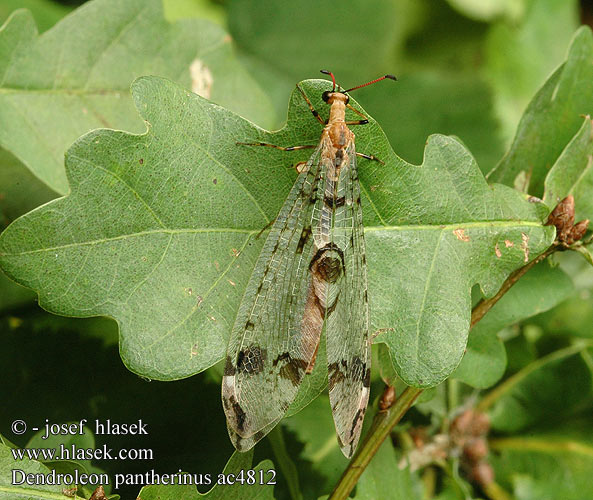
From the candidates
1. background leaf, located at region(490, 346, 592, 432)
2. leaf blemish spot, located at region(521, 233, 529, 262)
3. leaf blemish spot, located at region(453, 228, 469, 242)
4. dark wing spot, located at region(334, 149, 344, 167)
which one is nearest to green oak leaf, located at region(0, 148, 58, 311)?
dark wing spot, located at region(334, 149, 344, 167)

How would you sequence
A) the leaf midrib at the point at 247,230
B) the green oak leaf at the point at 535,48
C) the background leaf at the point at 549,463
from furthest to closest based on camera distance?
the green oak leaf at the point at 535,48
the background leaf at the point at 549,463
the leaf midrib at the point at 247,230

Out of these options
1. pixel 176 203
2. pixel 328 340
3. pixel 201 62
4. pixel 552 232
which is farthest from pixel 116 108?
pixel 552 232

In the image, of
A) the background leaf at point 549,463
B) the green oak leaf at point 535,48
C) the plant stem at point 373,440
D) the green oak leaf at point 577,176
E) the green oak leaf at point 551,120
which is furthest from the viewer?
the green oak leaf at point 535,48

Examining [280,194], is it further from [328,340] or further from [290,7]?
[290,7]

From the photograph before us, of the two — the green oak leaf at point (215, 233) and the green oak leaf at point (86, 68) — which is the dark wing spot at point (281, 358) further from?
the green oak leaf at point (86, 68)

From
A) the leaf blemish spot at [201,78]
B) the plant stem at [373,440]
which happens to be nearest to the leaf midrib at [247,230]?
the plant stem at [373,440]

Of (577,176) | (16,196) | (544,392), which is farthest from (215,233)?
(544,392)

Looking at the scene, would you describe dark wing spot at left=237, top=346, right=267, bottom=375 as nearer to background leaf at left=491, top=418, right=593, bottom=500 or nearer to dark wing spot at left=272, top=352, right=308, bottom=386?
dark wing spot at left=272, top=352, right=308, bottom=386
